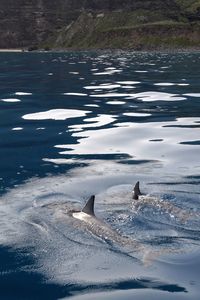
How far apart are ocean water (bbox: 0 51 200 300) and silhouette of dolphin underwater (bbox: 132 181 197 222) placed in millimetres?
28

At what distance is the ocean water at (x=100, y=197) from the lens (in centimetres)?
963

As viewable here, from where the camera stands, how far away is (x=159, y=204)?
45.4 ft

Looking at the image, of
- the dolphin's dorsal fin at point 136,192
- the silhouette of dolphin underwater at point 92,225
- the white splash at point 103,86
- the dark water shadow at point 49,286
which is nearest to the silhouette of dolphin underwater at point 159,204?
the dolphin's dorsal fin at point 136,192

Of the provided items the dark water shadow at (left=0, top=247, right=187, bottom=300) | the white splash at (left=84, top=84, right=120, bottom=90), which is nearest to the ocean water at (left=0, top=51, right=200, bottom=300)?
the dark water shadow at (left=0, top=247, right=187, bottom=300)

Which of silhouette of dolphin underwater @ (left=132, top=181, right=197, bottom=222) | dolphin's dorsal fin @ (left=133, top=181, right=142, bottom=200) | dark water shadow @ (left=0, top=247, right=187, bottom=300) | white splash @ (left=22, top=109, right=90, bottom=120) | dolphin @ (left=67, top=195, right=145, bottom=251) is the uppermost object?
dark water shadow @ (left=0, top=247, right=187, bottom=300)

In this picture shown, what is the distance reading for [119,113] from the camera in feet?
90.2

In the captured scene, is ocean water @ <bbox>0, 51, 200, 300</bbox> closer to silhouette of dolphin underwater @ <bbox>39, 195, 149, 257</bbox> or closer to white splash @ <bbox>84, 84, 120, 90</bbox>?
silhouette of dolphin underwater @ <bbox>39, 195, 149, 257</bbox>

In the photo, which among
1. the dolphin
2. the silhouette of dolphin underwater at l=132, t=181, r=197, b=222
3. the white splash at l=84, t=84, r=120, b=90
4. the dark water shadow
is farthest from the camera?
the white splash at l=84, t=84, r=120, b=90

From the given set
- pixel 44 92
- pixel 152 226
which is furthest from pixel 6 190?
pixel 44 92

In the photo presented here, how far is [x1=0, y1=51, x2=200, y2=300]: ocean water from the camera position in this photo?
9633 mm

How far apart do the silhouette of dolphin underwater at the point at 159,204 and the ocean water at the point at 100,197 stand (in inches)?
1.1

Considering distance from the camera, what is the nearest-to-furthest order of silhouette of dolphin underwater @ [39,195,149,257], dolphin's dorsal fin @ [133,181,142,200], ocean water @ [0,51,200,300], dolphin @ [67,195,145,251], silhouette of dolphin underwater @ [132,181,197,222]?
1. ocean water @ [0,51,200,300]
2. silhouette of dolphin underwater @ [39,195,149,257]
3. dolphin @ [67,195,145,251]
4. silhouette of dolphin underwater @ [132,181,197,222]
5. dolphin's dorsal fin @ [133,181,142,200]

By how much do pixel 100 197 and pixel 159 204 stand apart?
1.79 m

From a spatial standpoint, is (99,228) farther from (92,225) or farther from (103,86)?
(103,86)
